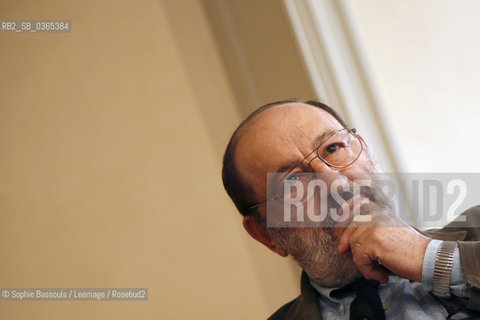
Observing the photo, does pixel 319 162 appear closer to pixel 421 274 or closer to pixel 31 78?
pixel 421 274

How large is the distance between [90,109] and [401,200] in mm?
1074

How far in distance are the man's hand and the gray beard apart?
0.09 meters

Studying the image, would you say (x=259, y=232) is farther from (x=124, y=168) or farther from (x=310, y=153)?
(x=124, y=168)

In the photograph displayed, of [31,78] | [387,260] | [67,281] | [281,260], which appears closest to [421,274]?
[387,260]

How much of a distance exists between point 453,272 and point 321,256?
1.05ft

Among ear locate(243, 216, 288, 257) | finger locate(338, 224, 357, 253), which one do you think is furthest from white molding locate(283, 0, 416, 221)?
finger locate(338, 224, 357, 253)

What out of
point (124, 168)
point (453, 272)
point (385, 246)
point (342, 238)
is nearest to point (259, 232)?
point (342, 238)

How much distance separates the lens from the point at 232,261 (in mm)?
2031

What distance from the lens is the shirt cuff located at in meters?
1.11

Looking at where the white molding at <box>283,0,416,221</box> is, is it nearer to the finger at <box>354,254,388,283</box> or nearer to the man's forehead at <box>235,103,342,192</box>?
the man's forehead at <box>235,103,342,192</box>

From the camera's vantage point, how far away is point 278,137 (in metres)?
1.40

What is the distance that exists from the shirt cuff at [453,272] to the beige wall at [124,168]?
931 mm

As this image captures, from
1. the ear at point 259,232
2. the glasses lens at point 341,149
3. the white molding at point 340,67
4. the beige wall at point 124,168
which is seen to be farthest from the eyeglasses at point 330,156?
the beige wall at point 124,168

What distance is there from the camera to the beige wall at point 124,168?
1979 mm
